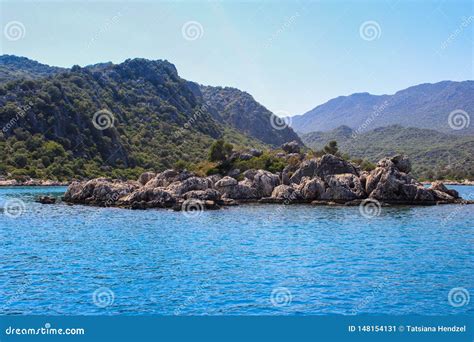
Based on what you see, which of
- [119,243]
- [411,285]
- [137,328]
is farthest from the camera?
[119,243]

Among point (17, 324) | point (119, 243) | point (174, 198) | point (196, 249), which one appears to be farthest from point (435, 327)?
point (174, 198)

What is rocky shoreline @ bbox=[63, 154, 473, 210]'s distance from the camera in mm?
83562

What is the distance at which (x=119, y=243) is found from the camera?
142 ft

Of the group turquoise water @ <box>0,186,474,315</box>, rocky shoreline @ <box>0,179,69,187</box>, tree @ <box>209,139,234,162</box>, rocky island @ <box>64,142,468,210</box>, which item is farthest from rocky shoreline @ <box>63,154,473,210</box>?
rocky shoreline @ <box>0,179,69,187</box>

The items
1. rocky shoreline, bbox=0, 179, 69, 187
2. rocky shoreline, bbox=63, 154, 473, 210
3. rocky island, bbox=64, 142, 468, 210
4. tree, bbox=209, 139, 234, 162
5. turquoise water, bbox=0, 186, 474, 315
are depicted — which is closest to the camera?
turquoise water, bbox=0, 186, 474, 315

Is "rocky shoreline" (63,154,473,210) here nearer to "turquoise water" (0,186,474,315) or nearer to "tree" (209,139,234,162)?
"tree" (209,139,234,162)

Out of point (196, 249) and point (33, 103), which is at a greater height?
point (33, 103)

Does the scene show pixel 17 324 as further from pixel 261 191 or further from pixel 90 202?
pixel 261 191

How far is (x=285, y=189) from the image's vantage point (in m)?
94.9

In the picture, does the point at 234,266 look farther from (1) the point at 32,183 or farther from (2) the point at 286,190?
(1) the point at 32,183

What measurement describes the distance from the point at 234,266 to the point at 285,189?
62879 millimetres

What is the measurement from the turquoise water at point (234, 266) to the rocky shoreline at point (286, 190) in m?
22.4

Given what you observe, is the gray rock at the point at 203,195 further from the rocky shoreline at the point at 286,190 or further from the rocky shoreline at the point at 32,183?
the rocky shoreline at the point at 32,183

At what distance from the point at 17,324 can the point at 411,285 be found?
22.0 metres
